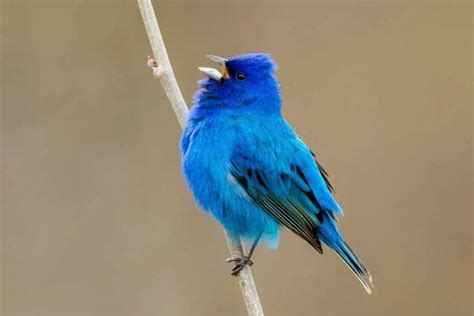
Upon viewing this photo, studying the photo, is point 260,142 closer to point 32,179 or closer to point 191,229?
point 191,229

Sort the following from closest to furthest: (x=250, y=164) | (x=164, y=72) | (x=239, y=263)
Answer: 1. (x=164, y=72)
2. (x=239, y=263)
3. (x=250, y=164)

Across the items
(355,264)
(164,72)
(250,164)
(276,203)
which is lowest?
(355,264)

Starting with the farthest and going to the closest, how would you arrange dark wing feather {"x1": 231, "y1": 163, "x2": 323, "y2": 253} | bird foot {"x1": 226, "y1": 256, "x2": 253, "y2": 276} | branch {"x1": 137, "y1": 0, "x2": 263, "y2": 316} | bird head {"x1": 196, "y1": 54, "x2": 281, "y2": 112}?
bird head {"x1": 196, "y1": 54, "x2": 281, "y2": 112}
dark wing feather {"x1": 231, "y1": 163, "x2": 323, "y2": 253}
bird foot {"x1": 226, "y1": 256, "x2": 253, "y2": 276}
branch {"x1": 137, "y1": 0, "x2": 263, "y2": 316}

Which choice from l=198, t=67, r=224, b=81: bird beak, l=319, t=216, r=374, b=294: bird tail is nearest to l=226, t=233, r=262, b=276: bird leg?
l=319, t=216, r=374, b=294: bird tail

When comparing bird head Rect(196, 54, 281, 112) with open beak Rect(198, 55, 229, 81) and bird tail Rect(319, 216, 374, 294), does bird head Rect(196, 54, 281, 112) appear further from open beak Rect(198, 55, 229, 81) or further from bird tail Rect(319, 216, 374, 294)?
bird tail Rect(319, 216, 374, 294)

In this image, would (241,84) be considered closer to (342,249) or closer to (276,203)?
(276,203)

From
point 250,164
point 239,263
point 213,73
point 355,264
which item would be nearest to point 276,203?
point 250,164
